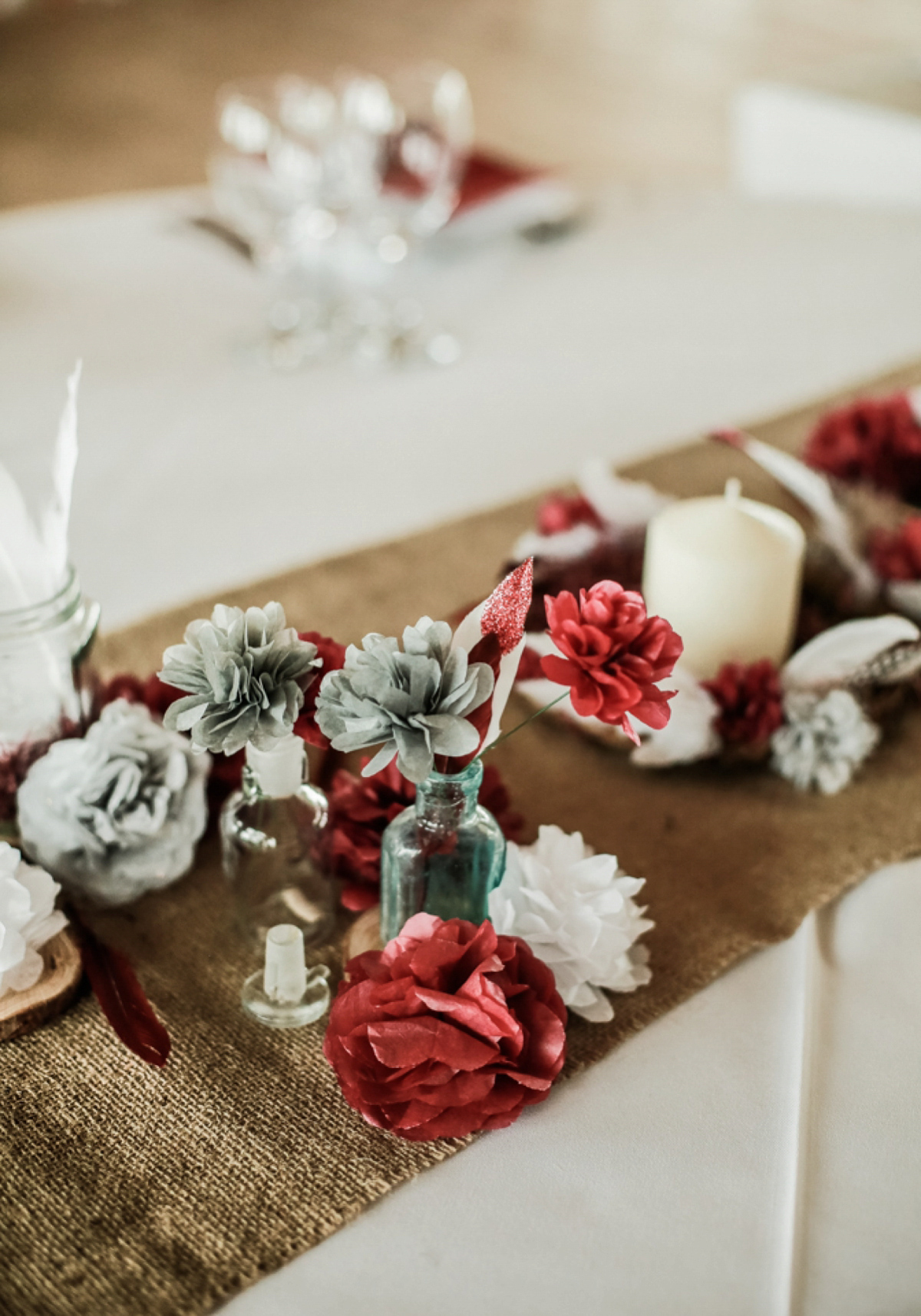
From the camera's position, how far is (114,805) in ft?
2.02

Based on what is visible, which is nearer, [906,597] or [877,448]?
[906,597]

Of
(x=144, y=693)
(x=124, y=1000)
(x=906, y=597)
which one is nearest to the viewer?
(x=124, y=1000)

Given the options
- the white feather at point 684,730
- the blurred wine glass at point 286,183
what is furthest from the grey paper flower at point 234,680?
the blurred wine glass at point 286,183

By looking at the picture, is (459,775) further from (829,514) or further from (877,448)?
(877,448)

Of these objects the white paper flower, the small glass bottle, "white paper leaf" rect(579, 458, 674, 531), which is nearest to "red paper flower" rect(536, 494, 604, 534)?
"white paper leaf" rect(579, 458, 674, 531)

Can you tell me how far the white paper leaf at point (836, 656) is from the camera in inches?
29.5

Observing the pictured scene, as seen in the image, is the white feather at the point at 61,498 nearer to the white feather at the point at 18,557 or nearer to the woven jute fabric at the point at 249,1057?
the white feather at the point at 18,557

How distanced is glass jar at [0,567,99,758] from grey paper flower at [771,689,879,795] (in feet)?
1.34

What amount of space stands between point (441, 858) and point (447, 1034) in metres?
0.09

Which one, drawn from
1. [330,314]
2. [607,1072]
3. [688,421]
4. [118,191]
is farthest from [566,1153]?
[118,191]

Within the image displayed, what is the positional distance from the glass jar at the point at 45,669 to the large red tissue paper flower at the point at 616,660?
0.28 meters

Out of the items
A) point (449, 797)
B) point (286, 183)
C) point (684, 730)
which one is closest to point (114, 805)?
point (449, 797)

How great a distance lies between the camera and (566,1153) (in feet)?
1.75

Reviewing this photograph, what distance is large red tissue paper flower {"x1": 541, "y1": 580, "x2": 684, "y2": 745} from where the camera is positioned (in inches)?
18.7
